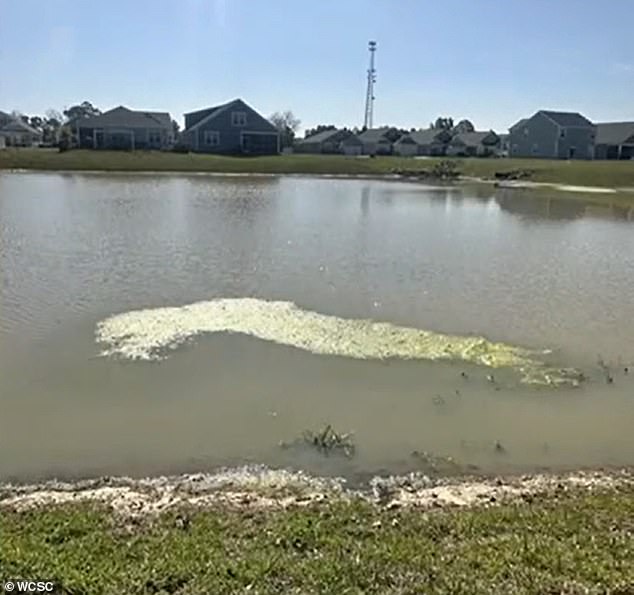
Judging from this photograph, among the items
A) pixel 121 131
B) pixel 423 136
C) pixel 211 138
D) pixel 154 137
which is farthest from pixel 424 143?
pixel 121 131

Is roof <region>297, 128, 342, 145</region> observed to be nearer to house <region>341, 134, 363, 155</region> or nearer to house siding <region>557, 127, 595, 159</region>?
house <region>341, 134, 363, 155</region>

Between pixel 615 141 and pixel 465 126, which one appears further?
pixel 465 126

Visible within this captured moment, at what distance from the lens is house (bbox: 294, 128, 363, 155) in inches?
4109

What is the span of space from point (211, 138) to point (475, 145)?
1605 inches

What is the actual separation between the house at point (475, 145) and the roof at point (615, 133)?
15.5 m

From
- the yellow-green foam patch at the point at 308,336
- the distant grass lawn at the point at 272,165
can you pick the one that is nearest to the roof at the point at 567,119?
the distant grass lawn at the point at 272,165

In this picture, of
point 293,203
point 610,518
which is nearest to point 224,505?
point 610,518

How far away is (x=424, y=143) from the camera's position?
105688 millimetres

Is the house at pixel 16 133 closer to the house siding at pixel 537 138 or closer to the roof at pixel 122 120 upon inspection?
the roof at pixel 122 120

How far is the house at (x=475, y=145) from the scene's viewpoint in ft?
341

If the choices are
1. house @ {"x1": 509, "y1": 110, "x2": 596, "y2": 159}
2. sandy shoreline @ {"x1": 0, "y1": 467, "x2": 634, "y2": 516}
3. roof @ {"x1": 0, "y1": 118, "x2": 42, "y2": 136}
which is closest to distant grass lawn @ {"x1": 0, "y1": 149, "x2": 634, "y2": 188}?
house @ {"x1": 509, "y1": 110, "x2": 596, "y2": 159}

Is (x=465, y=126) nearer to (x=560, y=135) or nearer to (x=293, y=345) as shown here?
(x=560, y=135)

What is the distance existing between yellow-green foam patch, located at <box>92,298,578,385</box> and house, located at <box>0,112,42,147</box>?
96994 mm

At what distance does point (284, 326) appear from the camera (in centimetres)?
1351
